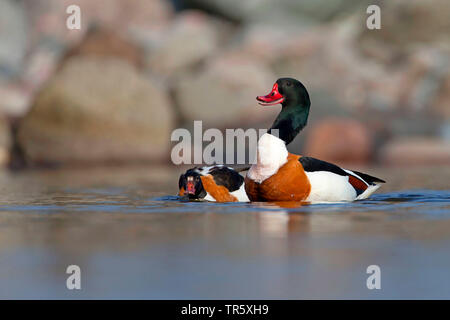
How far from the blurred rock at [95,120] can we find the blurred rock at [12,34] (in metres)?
8.96

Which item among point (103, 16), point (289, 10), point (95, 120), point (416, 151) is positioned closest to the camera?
point (95, 120)

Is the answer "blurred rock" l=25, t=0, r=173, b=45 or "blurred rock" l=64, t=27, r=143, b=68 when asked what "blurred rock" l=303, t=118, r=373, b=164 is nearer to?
"blurred rock" l=64, t=27, r=143, b=68

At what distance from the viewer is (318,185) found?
7.69 metres

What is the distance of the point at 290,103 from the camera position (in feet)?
26.9

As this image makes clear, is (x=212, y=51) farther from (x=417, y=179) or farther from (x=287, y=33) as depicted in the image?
(x=417, y=179)

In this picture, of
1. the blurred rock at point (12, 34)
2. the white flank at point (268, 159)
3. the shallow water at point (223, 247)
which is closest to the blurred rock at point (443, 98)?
the blurred rock at point (12, 34)

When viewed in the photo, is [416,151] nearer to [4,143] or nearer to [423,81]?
[423,81]

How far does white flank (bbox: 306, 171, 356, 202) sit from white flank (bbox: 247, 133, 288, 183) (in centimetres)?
31

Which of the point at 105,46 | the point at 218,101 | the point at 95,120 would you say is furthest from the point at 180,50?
the point at 95,120

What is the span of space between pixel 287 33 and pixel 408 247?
71.4 ft

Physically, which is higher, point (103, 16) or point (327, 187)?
point (103, 16)

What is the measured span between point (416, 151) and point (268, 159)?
35.7 feet

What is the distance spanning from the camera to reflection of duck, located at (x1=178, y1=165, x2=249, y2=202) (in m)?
8.29

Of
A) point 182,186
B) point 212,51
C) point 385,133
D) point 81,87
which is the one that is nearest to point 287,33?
point 212,51
